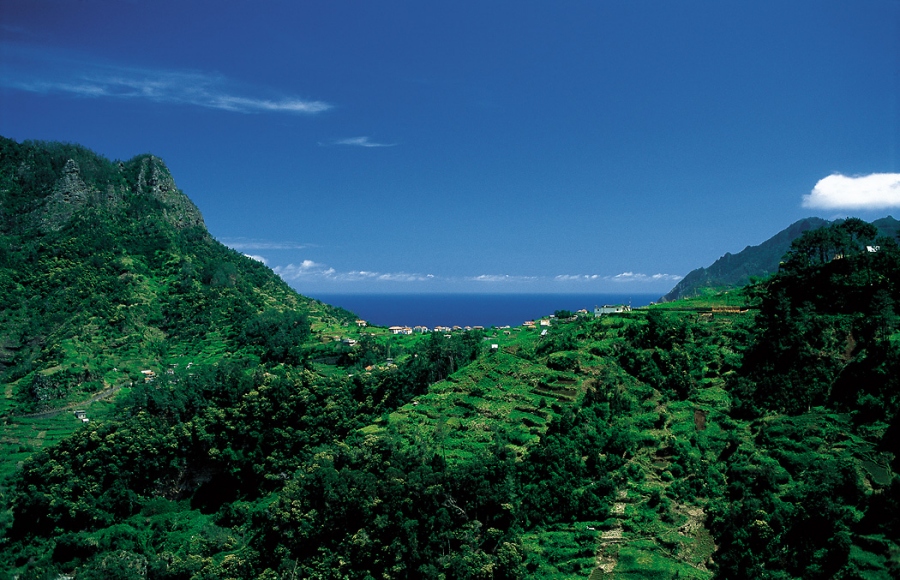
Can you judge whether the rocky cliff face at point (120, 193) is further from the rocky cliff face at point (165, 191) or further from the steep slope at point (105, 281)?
the steep slope at point (105, 281)

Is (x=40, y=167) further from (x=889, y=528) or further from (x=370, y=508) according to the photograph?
(x=889, y=528)

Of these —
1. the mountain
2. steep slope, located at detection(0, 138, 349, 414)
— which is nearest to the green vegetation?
steep slope, located at detection(0, 138, 349, 414)

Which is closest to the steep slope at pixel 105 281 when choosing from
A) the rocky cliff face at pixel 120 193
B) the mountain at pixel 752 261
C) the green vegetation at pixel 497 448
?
the rocky cliff face at pixel 120 193

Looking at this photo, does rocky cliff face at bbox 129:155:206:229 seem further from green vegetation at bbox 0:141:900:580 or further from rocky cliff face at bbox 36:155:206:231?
green vegetation at bbox 0:141:900:580

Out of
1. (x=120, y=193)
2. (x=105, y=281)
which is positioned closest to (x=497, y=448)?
(x=105, y=281)

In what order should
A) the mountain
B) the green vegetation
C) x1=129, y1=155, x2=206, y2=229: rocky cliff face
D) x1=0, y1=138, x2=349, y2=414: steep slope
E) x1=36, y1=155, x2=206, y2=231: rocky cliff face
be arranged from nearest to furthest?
the green vegetation, x1=0, y1=138, x2=349, y2=414: steep slope, x1=36, y1=155, x2=206, y2=231: rocky cliff face, x1=129, y1=155, x2=206, y2=229: rocky cliff face, the mountain

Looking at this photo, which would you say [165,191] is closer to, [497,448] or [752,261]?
[497,448]

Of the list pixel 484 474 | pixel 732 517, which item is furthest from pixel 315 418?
pixel 732 517
